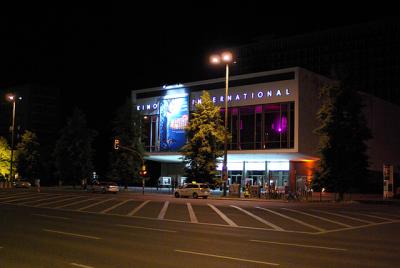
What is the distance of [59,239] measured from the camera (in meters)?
16.4

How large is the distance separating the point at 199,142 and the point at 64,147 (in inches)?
1315

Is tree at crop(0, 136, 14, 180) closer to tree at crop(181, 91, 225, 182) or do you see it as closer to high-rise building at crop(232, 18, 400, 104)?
tree at crop(181, 91, 225, 182)

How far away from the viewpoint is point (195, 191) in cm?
5238

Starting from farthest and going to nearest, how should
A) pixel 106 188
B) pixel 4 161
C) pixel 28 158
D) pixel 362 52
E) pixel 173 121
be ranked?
pixel 362 52, pixel 28 158, pixel 4 161, pixel 173 121, pixel 106 188

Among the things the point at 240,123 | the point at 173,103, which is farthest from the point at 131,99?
the point at 240,123

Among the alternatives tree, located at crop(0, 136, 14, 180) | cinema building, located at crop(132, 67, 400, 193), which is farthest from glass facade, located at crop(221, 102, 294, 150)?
tree, located at crop(0, 136, 14, 180)

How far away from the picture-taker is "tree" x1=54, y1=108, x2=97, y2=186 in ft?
280

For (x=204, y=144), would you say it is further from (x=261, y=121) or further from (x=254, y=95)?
(x=254, y=95)

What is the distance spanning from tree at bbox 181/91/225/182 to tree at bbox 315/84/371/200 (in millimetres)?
14190

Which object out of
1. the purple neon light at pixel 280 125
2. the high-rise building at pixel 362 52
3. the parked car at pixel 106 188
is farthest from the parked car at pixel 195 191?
the high-rise building at pixel 362 52

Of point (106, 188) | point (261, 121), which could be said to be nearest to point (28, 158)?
point (106, 188)

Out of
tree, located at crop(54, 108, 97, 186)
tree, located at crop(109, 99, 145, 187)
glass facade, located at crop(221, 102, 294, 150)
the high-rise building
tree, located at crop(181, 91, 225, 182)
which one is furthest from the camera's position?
the high-rise building

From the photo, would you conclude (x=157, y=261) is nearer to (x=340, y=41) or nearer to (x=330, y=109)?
(x=330, y=109)

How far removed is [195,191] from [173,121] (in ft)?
84.7
